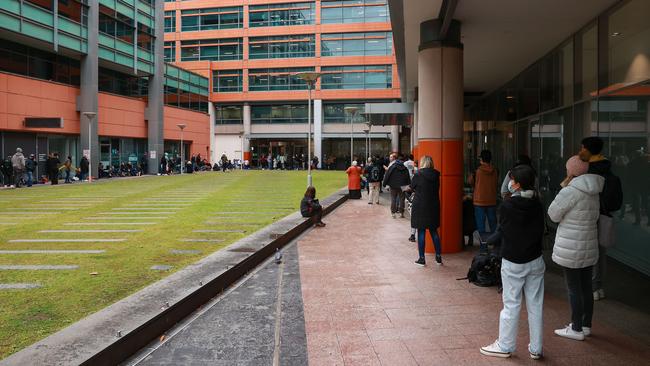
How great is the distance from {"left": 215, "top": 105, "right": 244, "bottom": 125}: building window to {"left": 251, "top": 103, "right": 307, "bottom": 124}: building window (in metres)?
1.54

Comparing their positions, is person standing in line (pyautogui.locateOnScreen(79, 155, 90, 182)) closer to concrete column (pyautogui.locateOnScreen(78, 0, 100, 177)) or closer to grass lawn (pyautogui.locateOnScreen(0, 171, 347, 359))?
concrete column (pyautogui.locateOnScreen(78, 0, 100, 177))

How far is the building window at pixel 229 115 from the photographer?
62.0 m

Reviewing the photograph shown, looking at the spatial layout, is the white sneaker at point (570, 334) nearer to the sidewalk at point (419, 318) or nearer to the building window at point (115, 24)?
the sidewalk at point (419, 318)

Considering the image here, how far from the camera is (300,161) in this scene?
6031cm

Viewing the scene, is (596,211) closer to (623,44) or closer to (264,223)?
(623,44)

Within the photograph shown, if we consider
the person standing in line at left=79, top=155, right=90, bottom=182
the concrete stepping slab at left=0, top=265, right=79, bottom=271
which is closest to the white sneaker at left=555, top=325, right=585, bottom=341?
the concrete stepping slab at left=0, top=265, right=79, bottom=271

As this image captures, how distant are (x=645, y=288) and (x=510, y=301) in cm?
370

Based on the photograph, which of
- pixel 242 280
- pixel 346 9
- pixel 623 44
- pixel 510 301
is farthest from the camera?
pixel 346 9

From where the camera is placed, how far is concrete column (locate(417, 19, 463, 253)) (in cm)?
1023

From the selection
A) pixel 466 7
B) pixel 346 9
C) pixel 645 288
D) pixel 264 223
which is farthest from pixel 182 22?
pixel 645 288

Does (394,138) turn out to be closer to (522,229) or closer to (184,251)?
(184,251)

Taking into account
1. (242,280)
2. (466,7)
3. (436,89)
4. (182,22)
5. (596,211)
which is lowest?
(242,280)

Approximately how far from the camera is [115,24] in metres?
38.8

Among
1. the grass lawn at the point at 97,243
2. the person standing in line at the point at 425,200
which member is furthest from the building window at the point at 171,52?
the person standing in line at the point at 425,200
